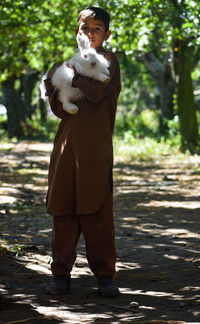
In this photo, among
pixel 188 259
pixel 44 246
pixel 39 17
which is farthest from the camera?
pixel 39 17

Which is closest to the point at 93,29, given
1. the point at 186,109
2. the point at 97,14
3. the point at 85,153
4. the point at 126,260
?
the point at 97,14

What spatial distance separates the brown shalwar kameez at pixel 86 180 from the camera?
415 centimetres

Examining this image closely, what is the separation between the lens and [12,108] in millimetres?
23594

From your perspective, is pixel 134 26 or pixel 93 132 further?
pixel 134 26

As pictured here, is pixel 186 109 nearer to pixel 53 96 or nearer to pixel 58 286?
pixel 53 96

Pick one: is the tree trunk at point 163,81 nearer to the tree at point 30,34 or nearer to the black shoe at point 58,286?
the tree at point 30,34

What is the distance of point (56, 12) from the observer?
48.8 feet

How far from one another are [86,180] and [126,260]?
161cm

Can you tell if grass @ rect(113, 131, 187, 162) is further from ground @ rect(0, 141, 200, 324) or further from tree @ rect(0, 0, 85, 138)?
ground @ rect(0, 141, 200, 324)

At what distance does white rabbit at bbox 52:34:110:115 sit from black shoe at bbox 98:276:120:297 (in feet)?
4.09

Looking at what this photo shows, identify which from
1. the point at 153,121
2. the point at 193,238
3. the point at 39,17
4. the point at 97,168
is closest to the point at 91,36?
the point at 97,168

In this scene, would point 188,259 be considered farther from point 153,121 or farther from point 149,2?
point 153,121

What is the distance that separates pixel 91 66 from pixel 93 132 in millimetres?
478

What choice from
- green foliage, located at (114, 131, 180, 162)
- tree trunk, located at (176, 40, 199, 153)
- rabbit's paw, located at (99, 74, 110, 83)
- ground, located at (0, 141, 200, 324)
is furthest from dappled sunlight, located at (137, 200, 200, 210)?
tree trunk, located at (176, 40, 199, 153)
